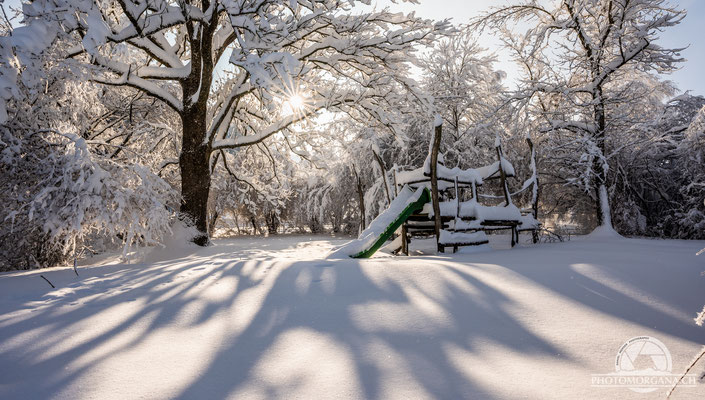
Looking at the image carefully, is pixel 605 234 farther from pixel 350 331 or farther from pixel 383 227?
pixel 350 331

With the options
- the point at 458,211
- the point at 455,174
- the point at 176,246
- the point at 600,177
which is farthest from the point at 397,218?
the point at 600,177

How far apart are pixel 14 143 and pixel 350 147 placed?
11.2m

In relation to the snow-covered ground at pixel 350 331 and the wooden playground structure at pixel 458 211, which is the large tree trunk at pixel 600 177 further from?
the snow-covered ground at pixel 350 331

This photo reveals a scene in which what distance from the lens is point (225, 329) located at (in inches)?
81.1

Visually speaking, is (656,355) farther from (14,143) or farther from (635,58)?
(635,58)

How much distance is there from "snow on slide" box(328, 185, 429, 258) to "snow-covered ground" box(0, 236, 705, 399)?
2284mm

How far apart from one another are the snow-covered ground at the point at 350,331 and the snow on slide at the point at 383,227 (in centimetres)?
228

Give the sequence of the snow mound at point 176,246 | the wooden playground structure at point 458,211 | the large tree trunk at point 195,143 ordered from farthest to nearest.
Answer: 1. the large tree trunk at point 195,143
2. the snow mound at point 176,246
3. the wooden playground structure at point 458,211

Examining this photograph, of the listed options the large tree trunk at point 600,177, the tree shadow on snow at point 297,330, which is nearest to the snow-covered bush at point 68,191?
the tree shadow on snow at point 297,330

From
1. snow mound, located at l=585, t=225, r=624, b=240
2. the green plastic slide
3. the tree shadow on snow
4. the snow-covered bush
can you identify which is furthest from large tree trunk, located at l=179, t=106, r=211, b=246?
snow mound, located at l=585, t=225, r=624, b=240

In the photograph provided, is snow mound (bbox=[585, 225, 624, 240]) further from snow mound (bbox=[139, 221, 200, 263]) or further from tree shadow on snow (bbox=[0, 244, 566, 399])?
snow mound (bbox=[139, 221, 200, 263])

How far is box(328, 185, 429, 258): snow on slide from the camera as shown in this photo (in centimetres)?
543

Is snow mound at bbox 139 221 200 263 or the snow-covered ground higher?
snow mound at bbox 139 221 200 263

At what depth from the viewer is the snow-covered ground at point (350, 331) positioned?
149cm
